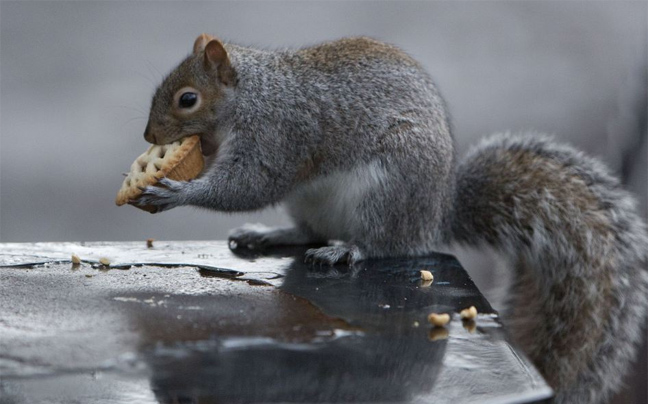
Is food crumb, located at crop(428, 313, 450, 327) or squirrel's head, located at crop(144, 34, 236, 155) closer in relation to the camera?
food crumb, located at crop(428, 313, 450, 327)

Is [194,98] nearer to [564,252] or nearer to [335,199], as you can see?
[335,199]

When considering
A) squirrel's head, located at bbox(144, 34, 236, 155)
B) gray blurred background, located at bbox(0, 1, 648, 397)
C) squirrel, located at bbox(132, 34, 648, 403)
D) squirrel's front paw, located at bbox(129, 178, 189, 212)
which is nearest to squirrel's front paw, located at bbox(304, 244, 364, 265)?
squirrel, located at bbox(132, 34, 648, 403)

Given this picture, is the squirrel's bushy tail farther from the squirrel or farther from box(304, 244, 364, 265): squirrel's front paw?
box(304, 244, 364, 265): squirrel's front paw

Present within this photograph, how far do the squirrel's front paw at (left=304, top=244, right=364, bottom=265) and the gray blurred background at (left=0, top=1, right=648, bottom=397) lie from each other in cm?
246

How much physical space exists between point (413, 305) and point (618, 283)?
34.7 inches

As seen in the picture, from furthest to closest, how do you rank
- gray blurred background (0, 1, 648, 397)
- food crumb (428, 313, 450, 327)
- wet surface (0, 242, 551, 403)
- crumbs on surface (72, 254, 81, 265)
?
gray blurred background (0, 1, 648, 397) → crumbs on surface (72, 254, 81, 265) → food crumb (428, 313, 450, 327) → wet surface (0, 242, 551, 403)

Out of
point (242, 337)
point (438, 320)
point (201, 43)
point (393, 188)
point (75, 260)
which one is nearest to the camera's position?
point (242, 337)

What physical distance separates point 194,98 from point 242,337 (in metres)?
1.13

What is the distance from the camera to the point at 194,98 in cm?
271

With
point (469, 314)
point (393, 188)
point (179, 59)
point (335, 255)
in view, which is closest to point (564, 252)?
point (393, 188)

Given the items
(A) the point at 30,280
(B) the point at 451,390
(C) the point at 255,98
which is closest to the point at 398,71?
(C) the point at 255,98

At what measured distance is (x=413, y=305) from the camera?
2.06 meters

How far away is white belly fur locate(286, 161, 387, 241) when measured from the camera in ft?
8.77

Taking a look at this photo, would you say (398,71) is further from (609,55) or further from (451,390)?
(609,55)
